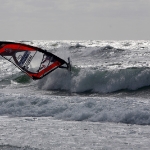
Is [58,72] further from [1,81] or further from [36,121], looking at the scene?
[36,121]

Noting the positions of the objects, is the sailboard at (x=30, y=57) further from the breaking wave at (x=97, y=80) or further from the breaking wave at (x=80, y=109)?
the breaking wave at (x=80, y=109)

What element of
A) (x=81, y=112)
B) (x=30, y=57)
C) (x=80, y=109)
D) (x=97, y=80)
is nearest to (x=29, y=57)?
(x=30, y=57)

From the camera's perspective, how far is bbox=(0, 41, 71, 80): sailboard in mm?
16750

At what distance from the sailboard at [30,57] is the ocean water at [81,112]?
1662 millimetres

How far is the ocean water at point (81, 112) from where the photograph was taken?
9484 millimetres

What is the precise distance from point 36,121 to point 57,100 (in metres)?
2.37

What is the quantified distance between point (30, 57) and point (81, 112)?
528 centimetres

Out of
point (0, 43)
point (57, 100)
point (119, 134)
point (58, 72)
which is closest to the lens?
point (119, 134)

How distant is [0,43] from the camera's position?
16688 mm

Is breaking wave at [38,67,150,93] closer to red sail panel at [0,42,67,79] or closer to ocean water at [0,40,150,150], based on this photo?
ocean water at [0,40,150,150]

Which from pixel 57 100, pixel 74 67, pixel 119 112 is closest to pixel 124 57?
pixel 74 67

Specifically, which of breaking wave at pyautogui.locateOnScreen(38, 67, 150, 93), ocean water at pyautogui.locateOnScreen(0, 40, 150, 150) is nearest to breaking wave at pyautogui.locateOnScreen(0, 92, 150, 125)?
ocean water at pyautogui.locateOnScreen(0, 40, 150, 150)

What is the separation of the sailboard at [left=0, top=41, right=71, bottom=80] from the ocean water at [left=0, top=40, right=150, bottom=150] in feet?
5.45

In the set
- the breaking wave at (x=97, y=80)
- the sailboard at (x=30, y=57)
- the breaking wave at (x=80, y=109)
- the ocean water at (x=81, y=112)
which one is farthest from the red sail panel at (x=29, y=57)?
the breaking wave at (x=80, y=109)
